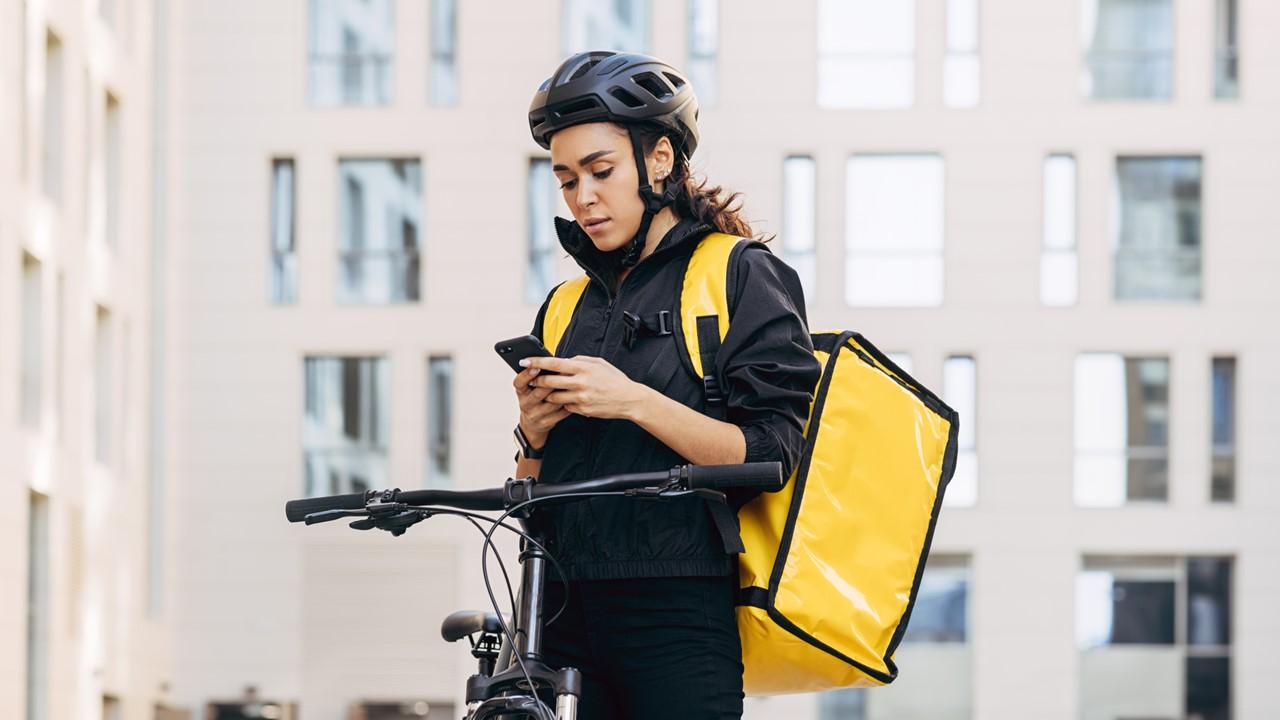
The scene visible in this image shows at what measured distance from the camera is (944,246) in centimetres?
2717

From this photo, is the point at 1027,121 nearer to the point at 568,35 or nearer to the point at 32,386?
the point at 568,35

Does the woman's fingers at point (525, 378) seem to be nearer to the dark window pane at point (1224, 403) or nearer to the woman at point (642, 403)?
the woman at point (642, 403)

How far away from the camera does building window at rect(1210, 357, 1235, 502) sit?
2695 cm

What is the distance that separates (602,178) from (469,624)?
87 cm

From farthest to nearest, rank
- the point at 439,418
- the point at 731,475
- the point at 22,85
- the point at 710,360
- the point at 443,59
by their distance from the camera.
Result: the point at 443,59 → the point at 439,418 → the point at 22,85 → the point at 710,360 → the point at 731,475

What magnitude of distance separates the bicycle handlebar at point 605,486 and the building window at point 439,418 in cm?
2389

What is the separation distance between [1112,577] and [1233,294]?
396cm

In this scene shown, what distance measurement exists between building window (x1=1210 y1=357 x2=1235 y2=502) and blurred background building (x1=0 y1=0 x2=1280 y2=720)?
0.13 feet

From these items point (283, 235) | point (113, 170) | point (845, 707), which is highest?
point (113, 170)

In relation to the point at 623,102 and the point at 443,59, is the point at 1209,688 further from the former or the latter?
the point at 623,102

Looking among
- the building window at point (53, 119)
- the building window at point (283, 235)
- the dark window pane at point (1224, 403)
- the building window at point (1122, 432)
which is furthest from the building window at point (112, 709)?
the dark window pane at point (1224, 403)

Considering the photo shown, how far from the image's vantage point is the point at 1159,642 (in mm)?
26844

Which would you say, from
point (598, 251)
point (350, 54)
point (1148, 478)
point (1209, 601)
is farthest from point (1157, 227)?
point (598, 251)

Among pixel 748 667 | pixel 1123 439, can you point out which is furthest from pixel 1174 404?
pixel 748 667
